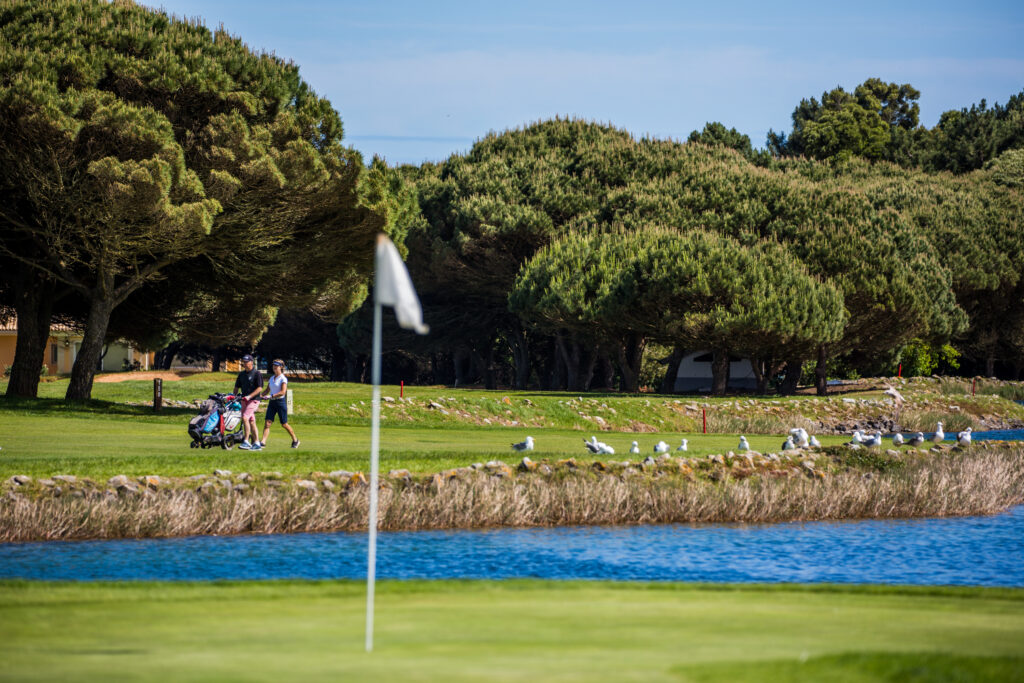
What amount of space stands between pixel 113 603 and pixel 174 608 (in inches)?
24.3

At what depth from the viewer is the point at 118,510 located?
56.2ft

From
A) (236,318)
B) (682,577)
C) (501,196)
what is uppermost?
(501,196)

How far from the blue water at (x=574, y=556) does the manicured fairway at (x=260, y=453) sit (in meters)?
2.25

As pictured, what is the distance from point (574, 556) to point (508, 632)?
958 centimetres

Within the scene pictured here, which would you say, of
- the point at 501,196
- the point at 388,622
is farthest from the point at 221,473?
the point at 501,196

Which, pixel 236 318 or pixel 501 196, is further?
pixel 501 196

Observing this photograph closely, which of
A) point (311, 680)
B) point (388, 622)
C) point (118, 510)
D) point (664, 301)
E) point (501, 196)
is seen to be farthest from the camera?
point (501, 196)

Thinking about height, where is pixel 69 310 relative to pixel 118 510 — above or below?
above

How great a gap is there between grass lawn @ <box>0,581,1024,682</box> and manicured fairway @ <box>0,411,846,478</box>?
9.87m

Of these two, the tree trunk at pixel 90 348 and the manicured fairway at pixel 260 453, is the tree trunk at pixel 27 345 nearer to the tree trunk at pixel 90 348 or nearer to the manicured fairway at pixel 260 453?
the tree trunk at pixel 90 348

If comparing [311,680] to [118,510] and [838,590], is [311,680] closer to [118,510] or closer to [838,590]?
[838,590]

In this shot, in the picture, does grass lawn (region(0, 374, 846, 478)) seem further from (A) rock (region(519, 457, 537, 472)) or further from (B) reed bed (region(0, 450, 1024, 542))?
(B) reed bed (region(0, 450, 1024, 542))

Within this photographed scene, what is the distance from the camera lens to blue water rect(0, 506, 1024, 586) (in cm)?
1528

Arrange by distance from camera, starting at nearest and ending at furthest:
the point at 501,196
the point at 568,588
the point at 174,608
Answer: the point at 174,608, the point at 568,588, the point at 501,196
